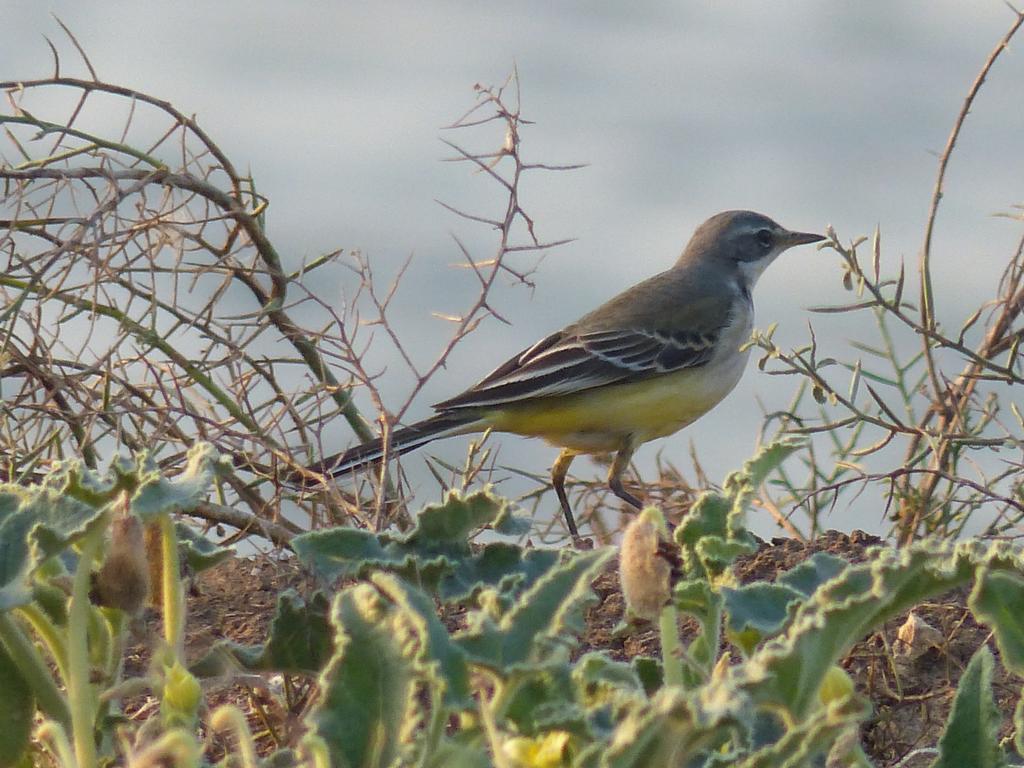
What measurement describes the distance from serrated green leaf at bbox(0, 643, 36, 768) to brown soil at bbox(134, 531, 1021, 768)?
604mm

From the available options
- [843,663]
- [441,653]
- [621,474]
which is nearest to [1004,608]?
[441,653]

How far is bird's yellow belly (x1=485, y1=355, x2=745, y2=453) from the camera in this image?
25.2 feet

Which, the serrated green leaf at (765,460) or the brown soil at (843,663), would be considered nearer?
the serrated green leaf at (765,460)

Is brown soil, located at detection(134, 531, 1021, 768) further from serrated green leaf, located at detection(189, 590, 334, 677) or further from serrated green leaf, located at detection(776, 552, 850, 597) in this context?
serrated green leaf, located at detection(776, 552, 850, 597)

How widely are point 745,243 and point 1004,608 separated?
7830 mm

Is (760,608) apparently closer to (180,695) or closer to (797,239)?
(180,695)

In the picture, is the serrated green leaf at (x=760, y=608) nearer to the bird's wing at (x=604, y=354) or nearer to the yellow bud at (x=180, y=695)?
the yellow bud at (x=180, y=695)

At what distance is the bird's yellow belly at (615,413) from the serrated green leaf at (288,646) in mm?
5274

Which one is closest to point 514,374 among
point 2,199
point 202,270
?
point 202,270

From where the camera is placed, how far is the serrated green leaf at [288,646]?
219cm

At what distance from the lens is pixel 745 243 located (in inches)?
375

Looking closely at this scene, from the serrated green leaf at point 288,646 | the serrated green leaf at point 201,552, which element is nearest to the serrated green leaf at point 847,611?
the serrated green leaf at point 288,646

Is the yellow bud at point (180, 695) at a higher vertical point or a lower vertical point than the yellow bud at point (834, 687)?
higher

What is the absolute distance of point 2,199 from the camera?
4219mm
